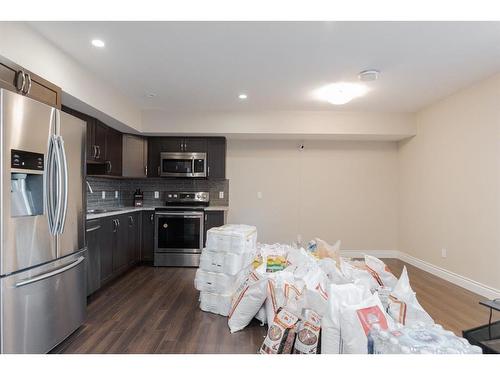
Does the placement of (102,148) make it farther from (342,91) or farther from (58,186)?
(342,91)

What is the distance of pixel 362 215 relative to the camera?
5363 mm

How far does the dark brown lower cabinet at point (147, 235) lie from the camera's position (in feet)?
15.1

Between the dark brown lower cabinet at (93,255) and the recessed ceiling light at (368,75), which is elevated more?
the recessed ceiling light at (368,75)

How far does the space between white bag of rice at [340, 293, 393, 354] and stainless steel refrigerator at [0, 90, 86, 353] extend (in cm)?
196

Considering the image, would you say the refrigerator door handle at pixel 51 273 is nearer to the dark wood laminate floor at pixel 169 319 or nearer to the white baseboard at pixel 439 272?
the dark wood laminate floor at pixel 169 319

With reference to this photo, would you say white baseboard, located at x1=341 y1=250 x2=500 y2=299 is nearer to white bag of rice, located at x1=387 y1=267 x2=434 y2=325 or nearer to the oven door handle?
white bag of rice, located at x1=387 y1=267 x2=434 y2=325

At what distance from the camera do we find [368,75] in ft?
10.2

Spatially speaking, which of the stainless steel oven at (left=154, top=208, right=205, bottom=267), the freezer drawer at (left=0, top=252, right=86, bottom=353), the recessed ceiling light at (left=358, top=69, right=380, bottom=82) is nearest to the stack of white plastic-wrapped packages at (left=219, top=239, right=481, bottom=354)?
the freezer drawer at (left=0, top=252, right=86, bottom=353)

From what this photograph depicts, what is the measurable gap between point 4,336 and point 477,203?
4.60m

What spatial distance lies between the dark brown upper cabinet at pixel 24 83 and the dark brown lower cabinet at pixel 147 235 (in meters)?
2.48

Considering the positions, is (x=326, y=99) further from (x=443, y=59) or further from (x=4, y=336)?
(x=4, y=336)

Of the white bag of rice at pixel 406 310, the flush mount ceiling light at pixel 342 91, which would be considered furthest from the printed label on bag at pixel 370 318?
the flush mount ceiling light at pixel 342 91

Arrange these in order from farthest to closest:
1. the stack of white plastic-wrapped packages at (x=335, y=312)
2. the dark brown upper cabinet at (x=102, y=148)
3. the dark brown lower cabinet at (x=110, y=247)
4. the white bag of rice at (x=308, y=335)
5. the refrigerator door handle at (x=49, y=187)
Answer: the dark brown upper cabinet at (x=102, y=148) < the dark brown lower cabinet at (x=110, y=247) < the refrigerator door handle at (x=49, y=187) < the white bag of rice at (x=308, y=335) < the stack of white plastic-wrapped packages at (x=335, y=312)
